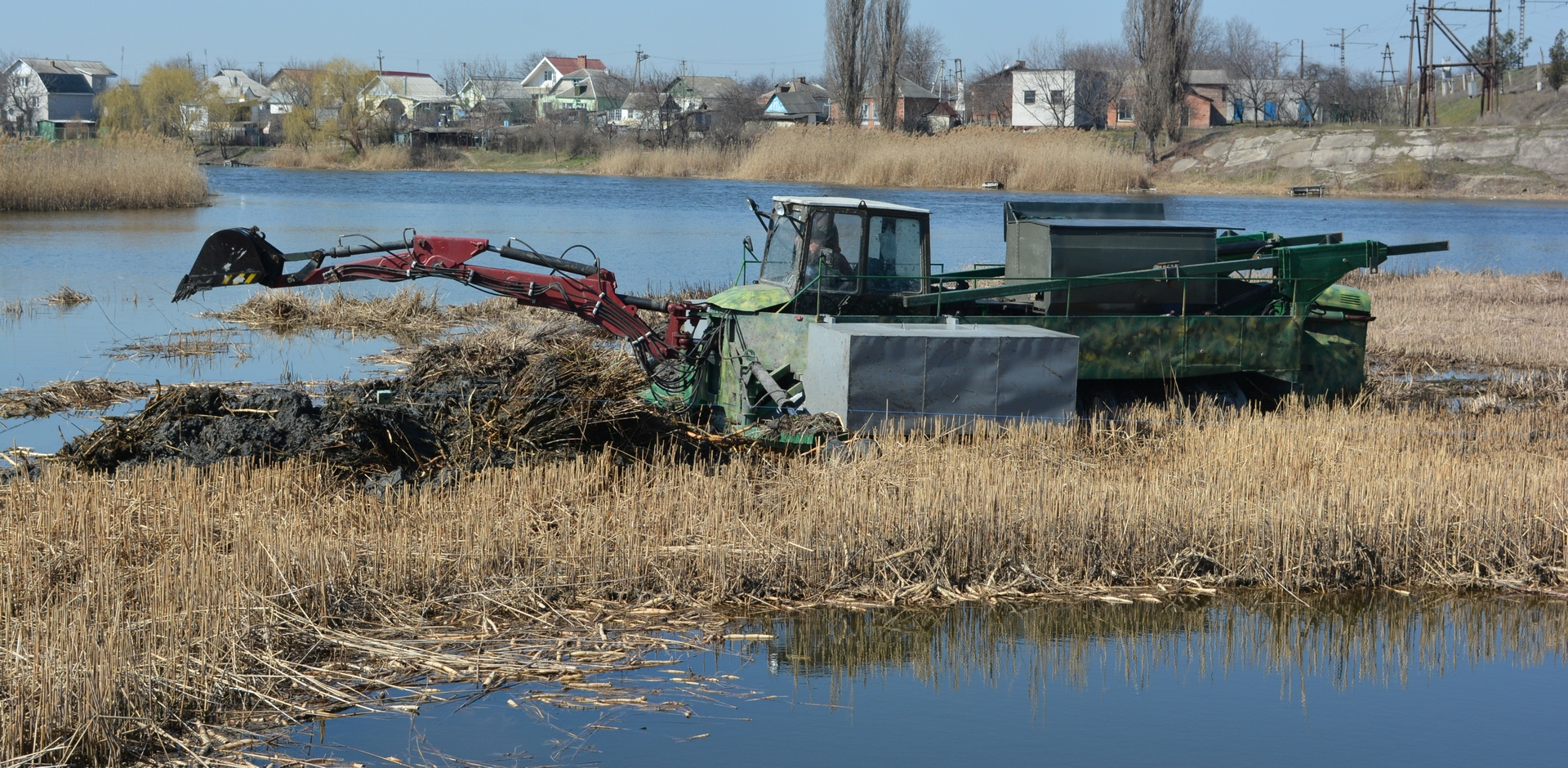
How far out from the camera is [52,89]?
120875mm

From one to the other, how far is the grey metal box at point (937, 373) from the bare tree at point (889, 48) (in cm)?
6063

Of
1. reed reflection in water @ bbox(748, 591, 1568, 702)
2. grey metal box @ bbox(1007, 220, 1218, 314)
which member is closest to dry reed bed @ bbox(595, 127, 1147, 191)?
grey metal box @ bbox(1007, 220, 1218, 314)

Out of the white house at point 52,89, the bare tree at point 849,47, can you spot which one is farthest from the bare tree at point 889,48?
the white house at point 52,89

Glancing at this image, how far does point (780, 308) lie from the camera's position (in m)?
12.2

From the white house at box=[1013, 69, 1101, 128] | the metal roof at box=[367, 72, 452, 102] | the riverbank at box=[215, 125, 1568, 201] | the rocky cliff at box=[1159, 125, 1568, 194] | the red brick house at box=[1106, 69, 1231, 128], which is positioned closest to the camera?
the riverbank at box=[215, 125, 1568, 201]

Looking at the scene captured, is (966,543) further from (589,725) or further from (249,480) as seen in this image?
(249,480)

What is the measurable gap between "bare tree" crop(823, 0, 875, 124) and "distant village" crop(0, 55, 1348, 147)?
1.52 m

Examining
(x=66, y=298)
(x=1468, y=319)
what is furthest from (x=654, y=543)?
(x=1468, y=319)

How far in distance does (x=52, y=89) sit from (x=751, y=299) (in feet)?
427

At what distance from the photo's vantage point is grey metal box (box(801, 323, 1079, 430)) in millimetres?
10711

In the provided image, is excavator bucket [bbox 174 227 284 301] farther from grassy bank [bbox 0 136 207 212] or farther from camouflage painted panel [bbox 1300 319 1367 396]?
grassy bank [bbox 0 136 207 212]

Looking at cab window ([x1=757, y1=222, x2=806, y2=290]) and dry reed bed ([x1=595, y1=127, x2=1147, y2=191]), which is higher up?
dry reed bed ([x1=595, y1=127, x2=1147, y2=191])

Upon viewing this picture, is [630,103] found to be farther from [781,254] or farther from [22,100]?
[781,254]

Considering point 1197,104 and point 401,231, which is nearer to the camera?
point 401,231
